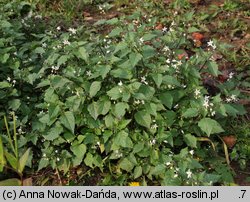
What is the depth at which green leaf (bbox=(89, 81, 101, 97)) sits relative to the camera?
12.3 feet

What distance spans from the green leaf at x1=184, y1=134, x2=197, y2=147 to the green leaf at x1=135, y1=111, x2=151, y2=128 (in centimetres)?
34

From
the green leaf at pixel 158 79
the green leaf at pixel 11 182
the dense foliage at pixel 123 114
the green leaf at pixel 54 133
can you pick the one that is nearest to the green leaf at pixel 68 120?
the dense foliage at pixel 123 114

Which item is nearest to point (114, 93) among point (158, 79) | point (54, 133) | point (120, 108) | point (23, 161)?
point (120, 108)

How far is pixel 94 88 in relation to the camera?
12.3 ft

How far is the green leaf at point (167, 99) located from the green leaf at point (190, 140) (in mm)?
280

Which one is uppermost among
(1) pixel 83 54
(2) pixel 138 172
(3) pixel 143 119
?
(1) pixel 83 54

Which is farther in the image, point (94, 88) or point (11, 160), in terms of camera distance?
point (94, 88)

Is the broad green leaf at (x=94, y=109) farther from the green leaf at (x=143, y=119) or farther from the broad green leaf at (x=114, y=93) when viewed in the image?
the green leaf at (x=143, y=119)

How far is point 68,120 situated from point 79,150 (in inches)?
9.9

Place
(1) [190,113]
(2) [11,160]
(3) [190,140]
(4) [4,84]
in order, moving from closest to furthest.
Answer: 1. (2) [11,160]
2. (1) [190,113]
3. (3) [190,140]
4. (4) [4,84]

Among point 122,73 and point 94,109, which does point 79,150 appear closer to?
point 94,109

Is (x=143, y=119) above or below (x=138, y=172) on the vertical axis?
above

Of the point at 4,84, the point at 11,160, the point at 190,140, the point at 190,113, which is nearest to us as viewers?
the point at 11,160
